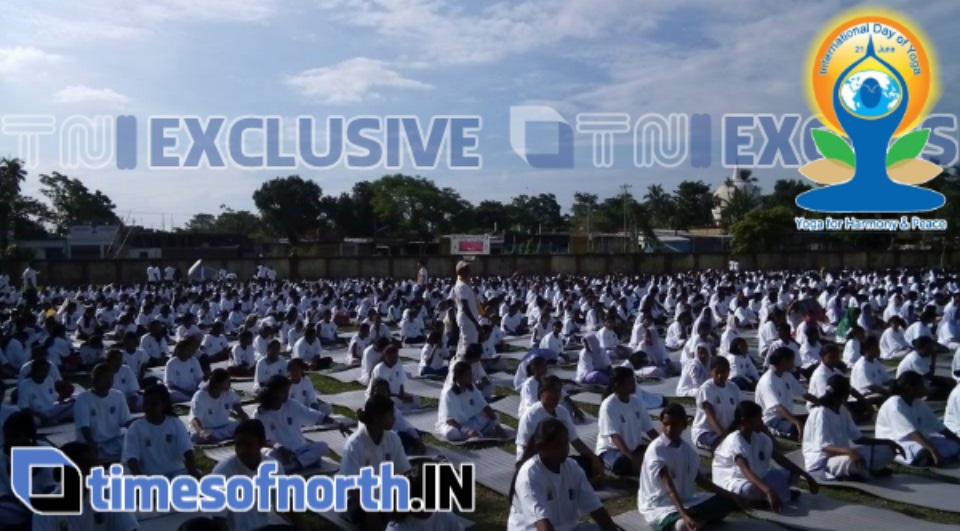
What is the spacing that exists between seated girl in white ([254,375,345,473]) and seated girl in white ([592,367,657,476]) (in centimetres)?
237

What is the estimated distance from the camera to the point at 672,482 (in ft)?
15.7

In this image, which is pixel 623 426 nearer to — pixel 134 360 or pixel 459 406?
pixel 459 406

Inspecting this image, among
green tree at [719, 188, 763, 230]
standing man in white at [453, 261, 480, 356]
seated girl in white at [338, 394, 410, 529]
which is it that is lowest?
seated girl in white at [338, 394, 410, 529]

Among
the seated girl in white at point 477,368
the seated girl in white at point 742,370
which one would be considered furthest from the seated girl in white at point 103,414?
the seated girl in white at point 742,370

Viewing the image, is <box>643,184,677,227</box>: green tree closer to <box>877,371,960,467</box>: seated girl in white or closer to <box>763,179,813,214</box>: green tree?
<box>763,179,813,214</box>: green tree

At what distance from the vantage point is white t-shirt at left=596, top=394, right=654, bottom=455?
614cm

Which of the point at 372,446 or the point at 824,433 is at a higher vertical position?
the point at 372,446

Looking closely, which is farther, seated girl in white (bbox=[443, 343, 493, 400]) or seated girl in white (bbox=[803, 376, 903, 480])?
seated girl in white (bbox=[443, 343, 493, 400])

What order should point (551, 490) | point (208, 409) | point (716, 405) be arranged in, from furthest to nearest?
point (208, 409) < point (716, 405) < point (551, 490)

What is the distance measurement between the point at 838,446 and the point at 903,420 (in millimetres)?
799

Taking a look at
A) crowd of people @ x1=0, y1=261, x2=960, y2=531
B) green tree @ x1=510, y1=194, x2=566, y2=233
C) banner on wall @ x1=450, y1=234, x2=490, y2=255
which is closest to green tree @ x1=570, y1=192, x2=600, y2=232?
green tree @ x1=510, y1=194, x2=566, y2=233

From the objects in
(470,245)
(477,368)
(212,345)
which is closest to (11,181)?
(470,245)

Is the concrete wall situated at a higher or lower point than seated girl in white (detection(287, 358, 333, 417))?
higher

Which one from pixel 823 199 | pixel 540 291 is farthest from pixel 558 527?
pixel 823 199
